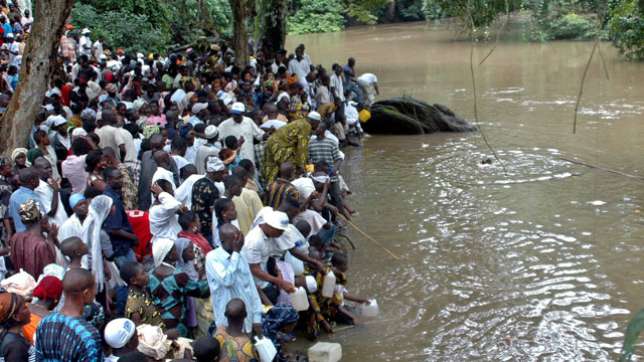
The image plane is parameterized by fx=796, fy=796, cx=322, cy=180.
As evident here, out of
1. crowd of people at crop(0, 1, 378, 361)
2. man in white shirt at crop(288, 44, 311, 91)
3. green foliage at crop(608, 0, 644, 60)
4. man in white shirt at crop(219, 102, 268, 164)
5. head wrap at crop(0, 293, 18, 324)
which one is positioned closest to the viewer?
head wrap at crop(0, 293, 18, 324)

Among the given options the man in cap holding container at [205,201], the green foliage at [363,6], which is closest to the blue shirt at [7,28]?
the green foliage at [363,6]

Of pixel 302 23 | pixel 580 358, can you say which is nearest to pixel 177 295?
pixel 580 358

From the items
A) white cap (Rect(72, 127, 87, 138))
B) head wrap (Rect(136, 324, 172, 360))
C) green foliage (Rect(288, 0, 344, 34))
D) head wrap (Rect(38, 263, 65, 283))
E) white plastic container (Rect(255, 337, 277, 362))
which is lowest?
white plastic container (Rect(255, 337, 277, 362))

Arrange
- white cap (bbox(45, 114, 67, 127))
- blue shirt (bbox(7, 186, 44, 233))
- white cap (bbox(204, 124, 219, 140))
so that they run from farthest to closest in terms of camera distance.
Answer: white cap (bbox(45, 114, 67, 127)), white cap (bbox(204, 124, 219, 140)), blue shirt (bbox(7, 186, 44, 233))

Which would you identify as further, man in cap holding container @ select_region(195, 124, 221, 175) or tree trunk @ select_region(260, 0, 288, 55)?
tree trunk @ select_region(260, 0, 288, 55)

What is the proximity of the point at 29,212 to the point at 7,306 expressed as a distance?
1713 mm

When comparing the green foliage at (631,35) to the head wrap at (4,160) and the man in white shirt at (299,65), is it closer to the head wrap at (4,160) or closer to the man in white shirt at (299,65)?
the man in white shirt at (299,65)

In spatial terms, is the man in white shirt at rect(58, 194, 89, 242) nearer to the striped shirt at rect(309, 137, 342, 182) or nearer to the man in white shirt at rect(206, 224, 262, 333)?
the man in white shirt at rect(206, 224, 262, 333)

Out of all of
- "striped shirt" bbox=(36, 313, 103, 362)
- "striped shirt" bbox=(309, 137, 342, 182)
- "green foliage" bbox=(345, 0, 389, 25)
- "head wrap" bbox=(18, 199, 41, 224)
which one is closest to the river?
"striped shirt" bbox=(309, 137, 342, 182)

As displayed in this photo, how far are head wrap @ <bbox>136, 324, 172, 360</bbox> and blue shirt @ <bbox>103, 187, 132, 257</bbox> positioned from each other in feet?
5.67

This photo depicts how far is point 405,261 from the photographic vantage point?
8.81m

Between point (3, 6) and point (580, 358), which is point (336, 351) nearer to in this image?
point (580, 358)

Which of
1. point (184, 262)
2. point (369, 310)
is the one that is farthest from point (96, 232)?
point (369, 310)

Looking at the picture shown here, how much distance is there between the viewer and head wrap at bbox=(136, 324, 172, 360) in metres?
4.42
